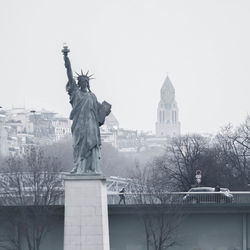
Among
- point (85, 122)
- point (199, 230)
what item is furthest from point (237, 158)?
point (85, 122)

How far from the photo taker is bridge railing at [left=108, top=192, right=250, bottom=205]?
226 feet

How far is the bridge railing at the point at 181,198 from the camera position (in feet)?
226

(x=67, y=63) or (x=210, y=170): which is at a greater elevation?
(x=67, y=63)

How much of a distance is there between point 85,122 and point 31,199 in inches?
793

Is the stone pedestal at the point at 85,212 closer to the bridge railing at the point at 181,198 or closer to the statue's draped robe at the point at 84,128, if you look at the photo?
the statue's draped robe at the point at 84,128

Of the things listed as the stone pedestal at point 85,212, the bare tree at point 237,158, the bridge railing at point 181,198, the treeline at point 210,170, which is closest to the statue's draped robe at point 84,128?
the stone pedestal at point 85,212

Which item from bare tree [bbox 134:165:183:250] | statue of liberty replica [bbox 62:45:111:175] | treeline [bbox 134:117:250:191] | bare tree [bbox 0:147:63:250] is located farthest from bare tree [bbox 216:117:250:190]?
statue of liberty replica [bbox 62:45:111:175]

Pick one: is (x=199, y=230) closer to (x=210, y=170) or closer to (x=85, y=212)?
(x=85, y=212)

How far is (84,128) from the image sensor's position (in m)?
54.4

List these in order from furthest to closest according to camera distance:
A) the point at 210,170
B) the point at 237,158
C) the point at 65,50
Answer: the point at 237,158 < the point at 210,170 < the point at 65,50

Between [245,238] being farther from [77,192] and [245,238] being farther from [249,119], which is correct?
[249,119]

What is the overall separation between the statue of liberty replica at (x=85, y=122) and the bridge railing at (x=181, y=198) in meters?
14.4

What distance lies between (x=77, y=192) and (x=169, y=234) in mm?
14895

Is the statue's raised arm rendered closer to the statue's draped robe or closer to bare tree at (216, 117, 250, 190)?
the statue's draped robe
